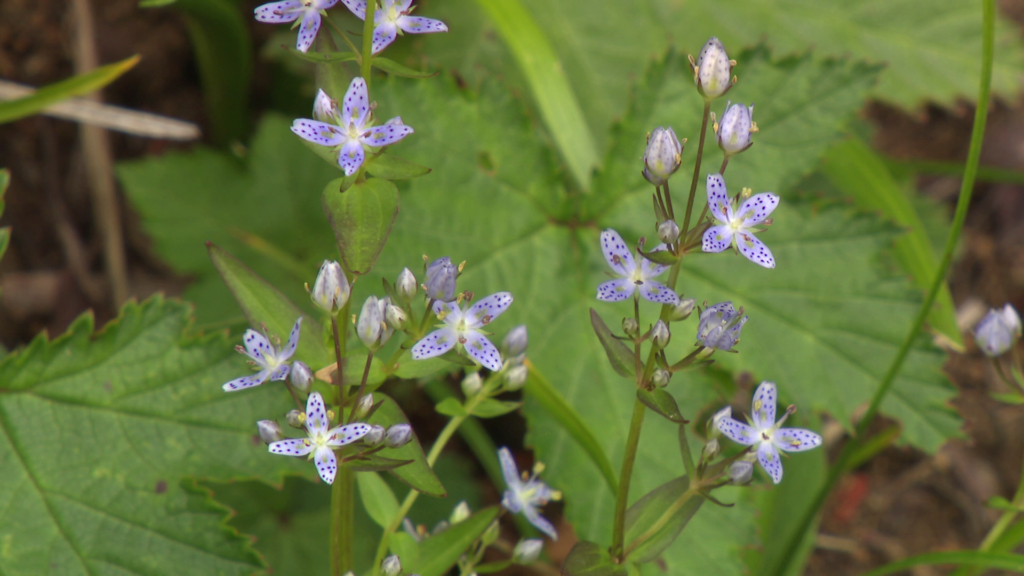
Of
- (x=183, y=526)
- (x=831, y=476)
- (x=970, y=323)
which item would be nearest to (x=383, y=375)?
(x=183, y=526)

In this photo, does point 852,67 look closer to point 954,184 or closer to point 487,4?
point 487,4

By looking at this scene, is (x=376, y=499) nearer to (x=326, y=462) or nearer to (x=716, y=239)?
(x=326, y=462)

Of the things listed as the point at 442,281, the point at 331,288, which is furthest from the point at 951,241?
the point at 331,288

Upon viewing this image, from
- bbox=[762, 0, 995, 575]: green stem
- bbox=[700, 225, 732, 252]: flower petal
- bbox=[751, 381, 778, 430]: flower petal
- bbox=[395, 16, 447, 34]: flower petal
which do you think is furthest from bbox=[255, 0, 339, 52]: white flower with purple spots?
bbox=[762, 0, 995, 575]: green stem

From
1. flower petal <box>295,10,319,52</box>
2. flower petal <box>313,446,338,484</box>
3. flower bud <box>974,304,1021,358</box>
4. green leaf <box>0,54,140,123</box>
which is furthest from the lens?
flower bud <box>974,304,1021,358</box>

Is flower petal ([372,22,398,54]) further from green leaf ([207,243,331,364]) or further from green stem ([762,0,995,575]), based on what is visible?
green stem ([762,0,995,575])

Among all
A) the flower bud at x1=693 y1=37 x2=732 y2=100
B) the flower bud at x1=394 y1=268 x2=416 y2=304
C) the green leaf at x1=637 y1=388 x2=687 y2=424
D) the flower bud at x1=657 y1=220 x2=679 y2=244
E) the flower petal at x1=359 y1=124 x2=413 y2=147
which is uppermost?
the flower bud at x1=693 y1=37 x2=732 y2=100
